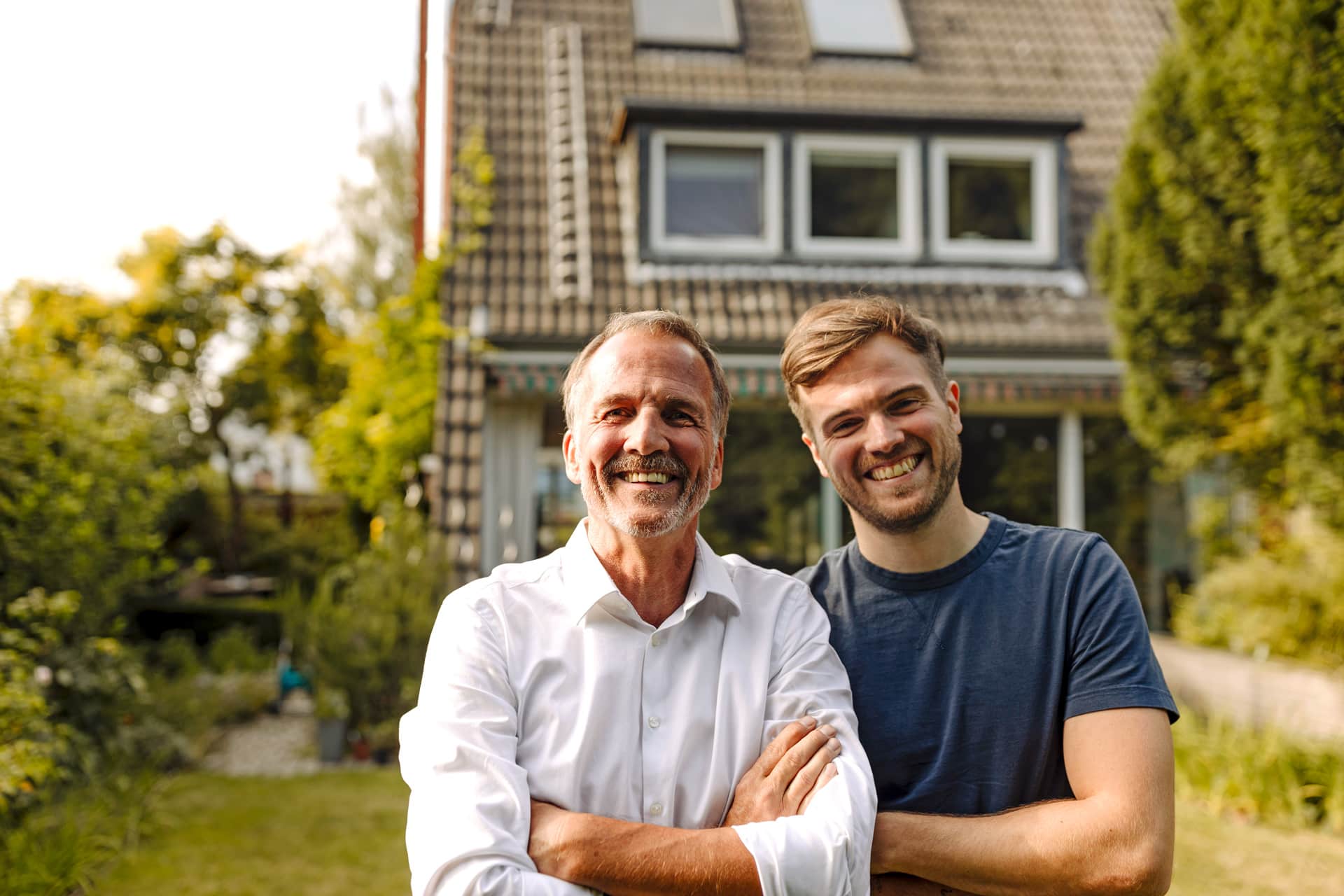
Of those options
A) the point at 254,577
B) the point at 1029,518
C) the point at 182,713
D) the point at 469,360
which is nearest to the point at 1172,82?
the point at 1029,518

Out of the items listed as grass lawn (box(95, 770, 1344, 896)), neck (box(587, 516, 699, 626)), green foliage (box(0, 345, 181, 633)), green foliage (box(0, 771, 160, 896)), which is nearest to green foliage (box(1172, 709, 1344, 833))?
grass lawn (box(95, 770, 1344, 896))

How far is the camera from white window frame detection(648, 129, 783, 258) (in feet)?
33.6

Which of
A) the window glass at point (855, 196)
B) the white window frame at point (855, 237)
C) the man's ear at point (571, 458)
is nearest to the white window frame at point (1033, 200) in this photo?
the white window frame at point (855, 237)

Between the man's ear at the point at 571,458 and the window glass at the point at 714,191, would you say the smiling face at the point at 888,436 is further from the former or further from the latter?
the window glass at the point at 714,191

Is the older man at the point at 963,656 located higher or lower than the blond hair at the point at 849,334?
lower

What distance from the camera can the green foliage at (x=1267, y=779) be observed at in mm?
5785

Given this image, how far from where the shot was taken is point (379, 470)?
11680 millimetres

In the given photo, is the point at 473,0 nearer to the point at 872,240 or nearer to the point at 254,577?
the point at 872,240

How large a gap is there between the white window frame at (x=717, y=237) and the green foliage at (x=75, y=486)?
4847mm

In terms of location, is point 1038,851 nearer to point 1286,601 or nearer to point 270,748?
point 1286,601

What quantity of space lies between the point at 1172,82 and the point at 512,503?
20.0ft

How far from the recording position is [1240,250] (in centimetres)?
700

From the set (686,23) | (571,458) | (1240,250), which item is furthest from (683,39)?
(571,458)

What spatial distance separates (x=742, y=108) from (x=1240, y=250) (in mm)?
4777
